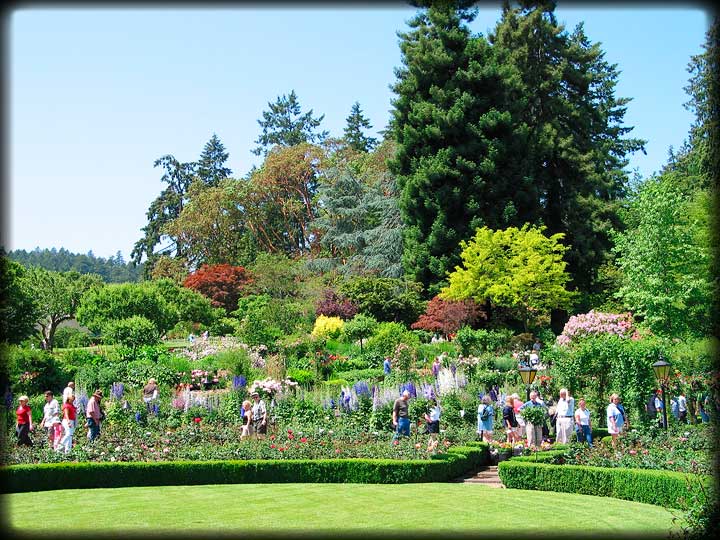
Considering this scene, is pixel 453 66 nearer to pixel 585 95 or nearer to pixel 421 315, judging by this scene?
pixel 585 95

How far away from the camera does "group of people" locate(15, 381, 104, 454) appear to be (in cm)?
1529

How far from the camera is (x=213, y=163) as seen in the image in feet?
212

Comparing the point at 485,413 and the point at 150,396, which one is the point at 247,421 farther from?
the point at 485,413

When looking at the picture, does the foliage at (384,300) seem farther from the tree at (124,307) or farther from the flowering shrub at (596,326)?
the tree at (124,307)

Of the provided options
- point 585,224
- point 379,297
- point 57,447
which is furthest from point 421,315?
point 57,447

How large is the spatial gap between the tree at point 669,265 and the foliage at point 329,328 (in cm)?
1111

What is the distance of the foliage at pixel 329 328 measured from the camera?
32.3 metres

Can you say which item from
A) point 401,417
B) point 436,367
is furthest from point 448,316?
point 401,417

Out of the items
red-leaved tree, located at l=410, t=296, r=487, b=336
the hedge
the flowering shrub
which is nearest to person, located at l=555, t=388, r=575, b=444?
the hedge

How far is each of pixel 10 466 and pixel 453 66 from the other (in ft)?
92.9

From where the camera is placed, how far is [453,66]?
3694cm

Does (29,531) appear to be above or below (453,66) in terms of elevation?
below

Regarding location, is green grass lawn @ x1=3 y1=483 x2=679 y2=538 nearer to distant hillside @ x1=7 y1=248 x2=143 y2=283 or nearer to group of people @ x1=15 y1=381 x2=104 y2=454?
group of people @ x1=15 y1=381 x2=104 y2=454

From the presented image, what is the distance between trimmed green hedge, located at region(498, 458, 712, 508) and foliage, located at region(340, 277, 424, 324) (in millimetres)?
19342
